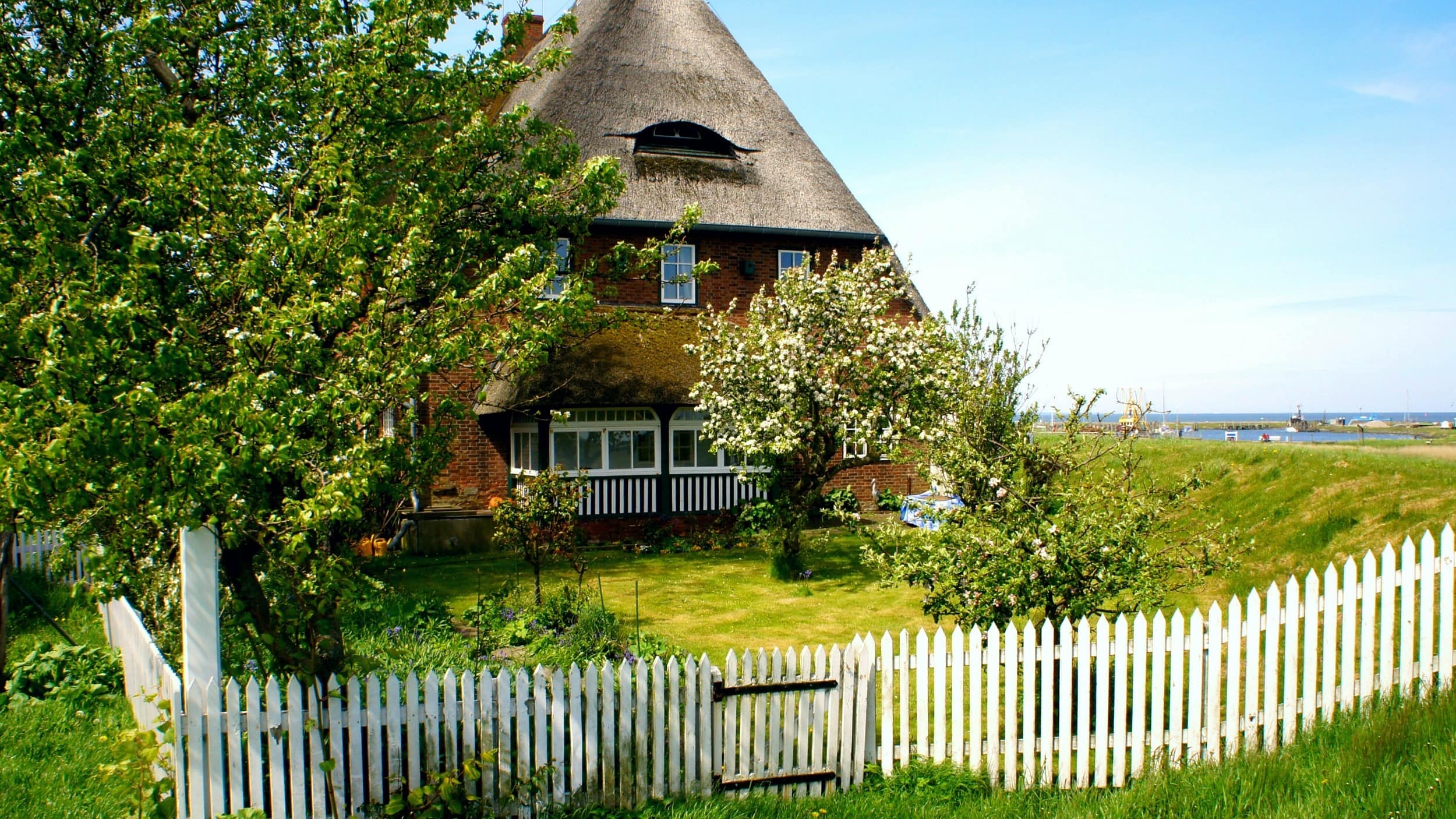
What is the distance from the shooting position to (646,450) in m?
18.9

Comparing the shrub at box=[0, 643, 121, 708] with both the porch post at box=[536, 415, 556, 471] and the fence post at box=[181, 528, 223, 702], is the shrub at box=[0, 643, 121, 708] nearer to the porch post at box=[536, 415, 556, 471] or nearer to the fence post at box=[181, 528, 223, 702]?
the fence post at box=[181, 528, 223, 702]

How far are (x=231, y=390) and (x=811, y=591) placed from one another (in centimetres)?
1003

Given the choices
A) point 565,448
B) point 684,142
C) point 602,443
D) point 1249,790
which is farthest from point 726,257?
point 1249,790

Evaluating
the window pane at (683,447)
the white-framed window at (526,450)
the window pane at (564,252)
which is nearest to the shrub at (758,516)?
the window pane at (683,447)

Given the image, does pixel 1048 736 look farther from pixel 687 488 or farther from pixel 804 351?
pixel 687 488

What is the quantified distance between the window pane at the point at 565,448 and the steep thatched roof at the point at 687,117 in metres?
4.56

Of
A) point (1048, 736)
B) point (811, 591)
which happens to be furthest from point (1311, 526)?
point (1048, 736)

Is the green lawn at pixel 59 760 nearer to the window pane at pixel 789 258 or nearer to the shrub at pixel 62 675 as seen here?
the shrub at pixel 62 675

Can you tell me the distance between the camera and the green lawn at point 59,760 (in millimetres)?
5305

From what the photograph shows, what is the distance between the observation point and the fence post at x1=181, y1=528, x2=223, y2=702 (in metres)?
4.65

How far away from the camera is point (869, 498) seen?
21281 millimetres

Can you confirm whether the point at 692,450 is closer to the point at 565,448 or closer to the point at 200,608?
the point at 565,448

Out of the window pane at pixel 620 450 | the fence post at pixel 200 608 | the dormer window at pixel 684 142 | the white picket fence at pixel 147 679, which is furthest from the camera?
the dormer window at pixel 684 142

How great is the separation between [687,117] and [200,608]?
1799 centimetres
